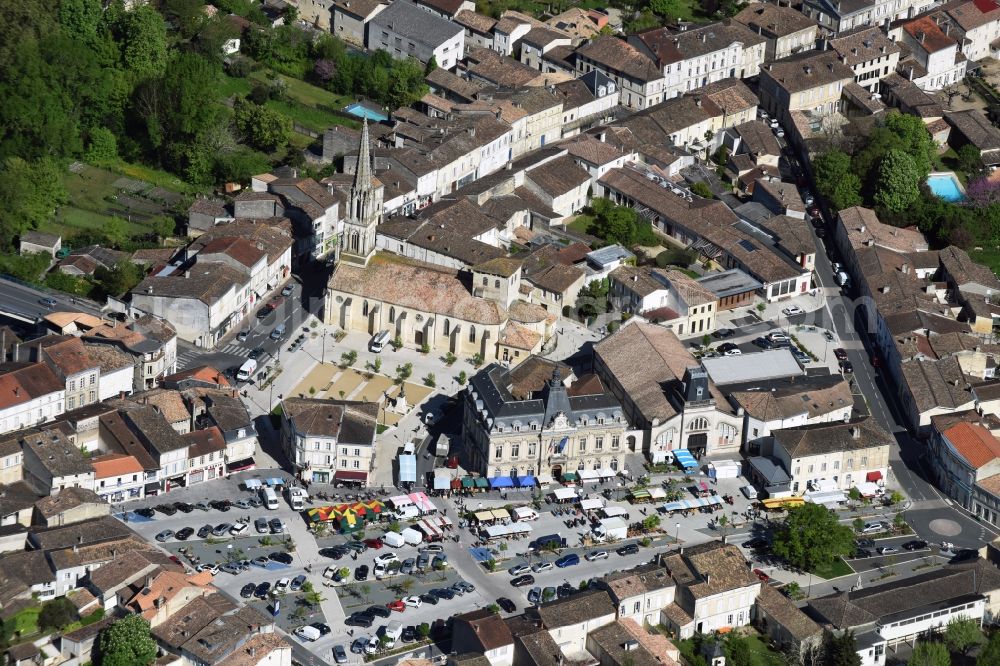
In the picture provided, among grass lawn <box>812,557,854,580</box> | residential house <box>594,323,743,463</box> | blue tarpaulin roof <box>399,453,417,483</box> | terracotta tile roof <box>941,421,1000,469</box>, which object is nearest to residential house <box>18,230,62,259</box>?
blue tarpaulin roof <box>399,453,417,483</box>

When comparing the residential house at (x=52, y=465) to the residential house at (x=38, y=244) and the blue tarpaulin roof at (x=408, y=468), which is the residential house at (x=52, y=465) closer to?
the blue tarpaulin roof at (x=408, y=468)

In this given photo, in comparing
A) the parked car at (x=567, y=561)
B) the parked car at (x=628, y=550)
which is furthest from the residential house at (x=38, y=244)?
the parked car at (x=628, y=550)

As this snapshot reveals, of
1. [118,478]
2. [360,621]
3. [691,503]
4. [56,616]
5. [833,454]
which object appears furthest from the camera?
[833,454]

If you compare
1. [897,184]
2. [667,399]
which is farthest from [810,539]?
[897,184]

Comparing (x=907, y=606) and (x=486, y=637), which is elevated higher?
(x=907, y=606)

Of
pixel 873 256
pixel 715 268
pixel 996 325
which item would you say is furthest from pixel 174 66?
pixel 996 325

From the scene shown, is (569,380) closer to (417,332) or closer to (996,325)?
(417,332)

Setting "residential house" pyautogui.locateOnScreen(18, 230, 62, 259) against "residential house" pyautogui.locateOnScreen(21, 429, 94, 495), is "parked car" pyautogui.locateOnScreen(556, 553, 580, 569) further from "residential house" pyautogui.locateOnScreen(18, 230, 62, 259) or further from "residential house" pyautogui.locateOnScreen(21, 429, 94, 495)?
"residential house" pyautogui.locateOnScreen(18, 230, 62, 259)

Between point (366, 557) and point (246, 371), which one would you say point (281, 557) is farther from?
point (246, 371)
